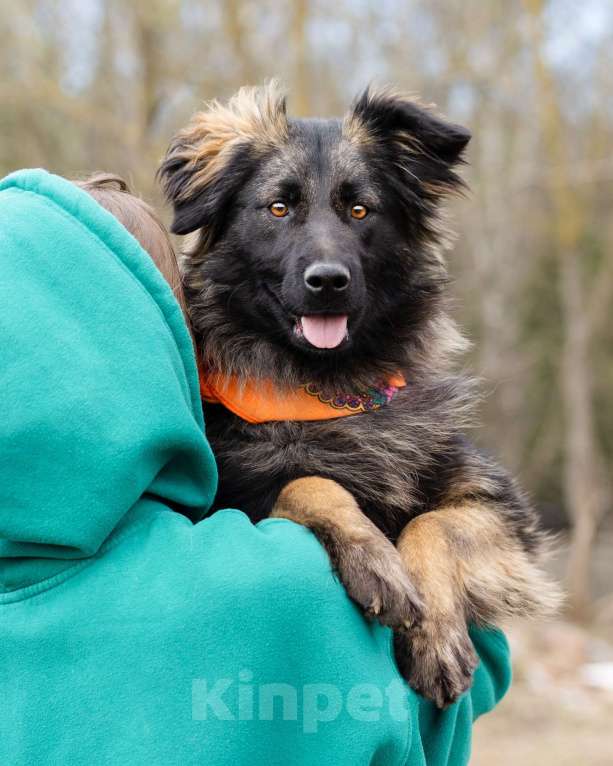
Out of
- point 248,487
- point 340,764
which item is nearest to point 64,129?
point 248,487

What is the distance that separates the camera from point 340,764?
1.77 meters

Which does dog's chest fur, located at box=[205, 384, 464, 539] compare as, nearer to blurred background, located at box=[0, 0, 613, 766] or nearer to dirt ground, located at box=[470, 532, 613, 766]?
blurred background, located at box=[0, 0, 613, 766]

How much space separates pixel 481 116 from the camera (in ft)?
49.1

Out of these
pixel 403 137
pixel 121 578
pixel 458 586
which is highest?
Result: pixel 403 137

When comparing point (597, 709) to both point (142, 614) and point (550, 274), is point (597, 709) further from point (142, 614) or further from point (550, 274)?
point (550, 274)

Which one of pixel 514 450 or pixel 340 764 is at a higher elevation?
pixel 340 764

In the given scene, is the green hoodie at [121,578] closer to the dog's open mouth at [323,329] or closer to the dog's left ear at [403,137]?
the dog's open mouth at [323,329]

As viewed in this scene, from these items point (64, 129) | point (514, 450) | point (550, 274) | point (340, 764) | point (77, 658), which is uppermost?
point (77, 658)

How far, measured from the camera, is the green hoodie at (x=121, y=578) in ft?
5.62

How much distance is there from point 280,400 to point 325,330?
0.27m

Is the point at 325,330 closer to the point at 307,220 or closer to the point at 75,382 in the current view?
the point at 307,220

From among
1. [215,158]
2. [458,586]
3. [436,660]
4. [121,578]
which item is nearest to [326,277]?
[215,158]

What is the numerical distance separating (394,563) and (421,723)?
365 mm

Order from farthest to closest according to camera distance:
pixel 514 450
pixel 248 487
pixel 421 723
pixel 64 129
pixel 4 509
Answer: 1. pixel 514 450
2. pixel 64 129
3. pixel 248 487
4. pixel 421 723
5. pixel 4 509
